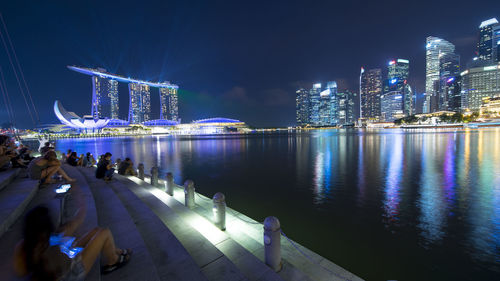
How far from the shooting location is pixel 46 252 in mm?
2070

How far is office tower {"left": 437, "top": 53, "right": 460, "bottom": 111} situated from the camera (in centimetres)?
16400

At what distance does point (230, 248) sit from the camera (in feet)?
13.8

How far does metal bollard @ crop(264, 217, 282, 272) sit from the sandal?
7.58 feet

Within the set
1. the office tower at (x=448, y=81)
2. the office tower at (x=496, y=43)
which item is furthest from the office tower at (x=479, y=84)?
the office tower at (x=496, y=43)

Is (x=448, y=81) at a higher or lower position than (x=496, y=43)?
lower

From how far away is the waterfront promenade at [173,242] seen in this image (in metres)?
3.08

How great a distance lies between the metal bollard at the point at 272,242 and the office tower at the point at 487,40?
252 meters

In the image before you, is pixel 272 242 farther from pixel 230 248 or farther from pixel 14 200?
pixel 14 200

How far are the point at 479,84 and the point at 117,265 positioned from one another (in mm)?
208062

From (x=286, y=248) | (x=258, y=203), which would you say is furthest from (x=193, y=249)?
(x=258, y=203)

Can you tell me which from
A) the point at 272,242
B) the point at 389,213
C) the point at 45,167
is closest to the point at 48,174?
the point at 45,167

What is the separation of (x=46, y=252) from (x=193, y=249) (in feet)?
7.63

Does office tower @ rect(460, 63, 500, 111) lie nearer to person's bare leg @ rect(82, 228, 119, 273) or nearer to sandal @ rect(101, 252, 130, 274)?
sandal @ rect(101, 252, 130, 274)

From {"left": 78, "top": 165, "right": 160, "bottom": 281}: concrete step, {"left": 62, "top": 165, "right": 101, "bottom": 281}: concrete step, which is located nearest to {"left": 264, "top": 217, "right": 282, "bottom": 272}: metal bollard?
{"left": 78, "top": 165, "right": 160, "bottom": 281}: concrete step
